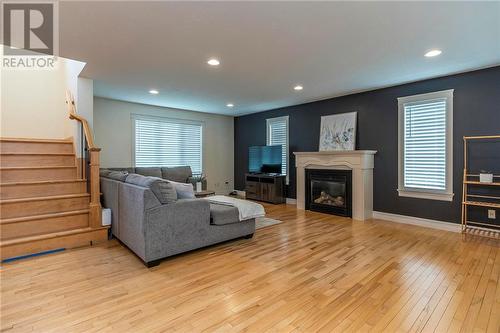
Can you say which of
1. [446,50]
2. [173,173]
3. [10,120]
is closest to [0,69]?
[10,120]

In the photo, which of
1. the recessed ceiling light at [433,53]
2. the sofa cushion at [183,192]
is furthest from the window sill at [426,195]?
the sofa cushion at [183,192]

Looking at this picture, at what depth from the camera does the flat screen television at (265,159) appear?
21.5 feet

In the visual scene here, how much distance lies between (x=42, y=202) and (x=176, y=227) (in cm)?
204

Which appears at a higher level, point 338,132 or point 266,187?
point 338,132

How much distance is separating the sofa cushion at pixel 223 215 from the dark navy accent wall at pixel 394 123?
10.4ft

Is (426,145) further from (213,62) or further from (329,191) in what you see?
(213,62)

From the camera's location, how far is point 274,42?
2943 mm

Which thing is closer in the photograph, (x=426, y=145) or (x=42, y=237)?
(x=42, y=237)

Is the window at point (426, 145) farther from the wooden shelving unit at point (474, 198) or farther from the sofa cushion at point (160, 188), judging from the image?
the sofa cushion at point (160, 188)

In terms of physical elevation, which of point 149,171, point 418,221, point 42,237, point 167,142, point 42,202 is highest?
point 167,142

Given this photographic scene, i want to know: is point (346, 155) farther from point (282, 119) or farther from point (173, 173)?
point (173, 173)

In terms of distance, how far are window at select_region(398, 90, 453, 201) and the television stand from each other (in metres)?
2.75

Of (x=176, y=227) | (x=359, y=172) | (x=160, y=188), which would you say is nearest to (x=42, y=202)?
(x=160, y=188)

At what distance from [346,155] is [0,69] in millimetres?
6918
